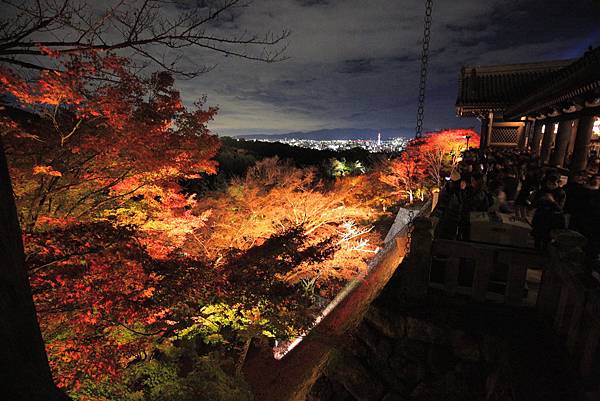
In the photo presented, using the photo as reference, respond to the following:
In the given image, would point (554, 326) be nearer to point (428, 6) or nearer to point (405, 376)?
point (405, 376)

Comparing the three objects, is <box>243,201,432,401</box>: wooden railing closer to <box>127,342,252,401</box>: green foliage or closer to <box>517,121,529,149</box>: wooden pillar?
<box>127,342,252,401</box>: green foliage

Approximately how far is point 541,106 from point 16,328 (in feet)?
39.8

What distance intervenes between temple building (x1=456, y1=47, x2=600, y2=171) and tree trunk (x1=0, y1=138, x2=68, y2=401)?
8.39 m

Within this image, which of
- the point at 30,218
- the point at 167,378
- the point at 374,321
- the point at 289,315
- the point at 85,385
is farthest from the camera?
the point at 289,315

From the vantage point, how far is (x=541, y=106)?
9.11m

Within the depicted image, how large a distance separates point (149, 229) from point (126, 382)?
4.26 metres

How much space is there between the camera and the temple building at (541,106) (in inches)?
268

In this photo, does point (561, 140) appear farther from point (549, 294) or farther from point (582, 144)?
point (549, 294)

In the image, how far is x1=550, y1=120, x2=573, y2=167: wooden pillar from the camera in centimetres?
1001

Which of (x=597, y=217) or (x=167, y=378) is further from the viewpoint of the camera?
(x=167, y=378)

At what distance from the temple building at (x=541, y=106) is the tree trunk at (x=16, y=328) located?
8.39 m

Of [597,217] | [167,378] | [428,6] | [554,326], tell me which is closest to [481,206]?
[597,217]

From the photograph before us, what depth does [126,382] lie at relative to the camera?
841cm

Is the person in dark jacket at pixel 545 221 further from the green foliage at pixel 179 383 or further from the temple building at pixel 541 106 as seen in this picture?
the green foliage at pixel 179 383
